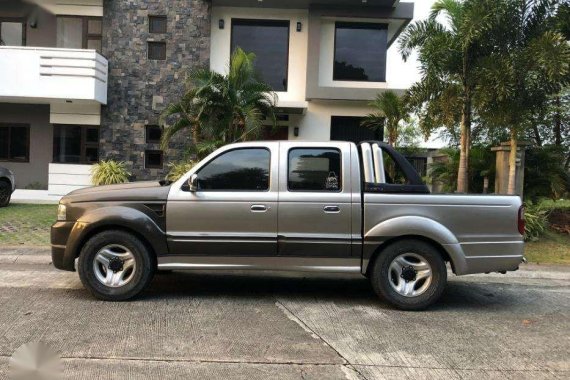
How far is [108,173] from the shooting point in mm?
15336

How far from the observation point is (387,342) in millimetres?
4738

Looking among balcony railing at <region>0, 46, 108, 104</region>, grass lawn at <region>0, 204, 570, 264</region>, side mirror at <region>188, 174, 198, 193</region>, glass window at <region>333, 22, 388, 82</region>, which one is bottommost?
grass lawn at <region>0, 204, 570, 264</region>

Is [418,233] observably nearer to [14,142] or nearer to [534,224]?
[534,224]

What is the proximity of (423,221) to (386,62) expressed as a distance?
11.8 metres

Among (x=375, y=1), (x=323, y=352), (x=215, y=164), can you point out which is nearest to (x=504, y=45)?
(x=375, y=1)

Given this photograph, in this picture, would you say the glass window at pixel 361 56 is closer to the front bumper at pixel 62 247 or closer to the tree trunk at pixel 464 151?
the tree trunk at pixel 464 151

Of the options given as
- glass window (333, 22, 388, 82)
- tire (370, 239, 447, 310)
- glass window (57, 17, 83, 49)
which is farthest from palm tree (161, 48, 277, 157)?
tire (370, 239, 447, 310)

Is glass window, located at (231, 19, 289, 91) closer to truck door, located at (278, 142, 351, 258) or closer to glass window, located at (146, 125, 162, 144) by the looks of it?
glass window, located at (146, 125, 162, 144)

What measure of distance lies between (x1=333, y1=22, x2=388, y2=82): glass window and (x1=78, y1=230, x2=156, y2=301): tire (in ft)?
39.1

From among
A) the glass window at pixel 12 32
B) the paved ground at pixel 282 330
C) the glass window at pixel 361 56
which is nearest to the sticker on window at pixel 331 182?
the paved ground at pixel 282 330

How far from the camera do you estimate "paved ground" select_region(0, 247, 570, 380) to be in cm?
411

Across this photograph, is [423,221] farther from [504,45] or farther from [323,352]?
[504,45]

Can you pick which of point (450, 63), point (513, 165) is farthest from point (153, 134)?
point (513, 165)

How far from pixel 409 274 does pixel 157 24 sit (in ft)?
44.0
